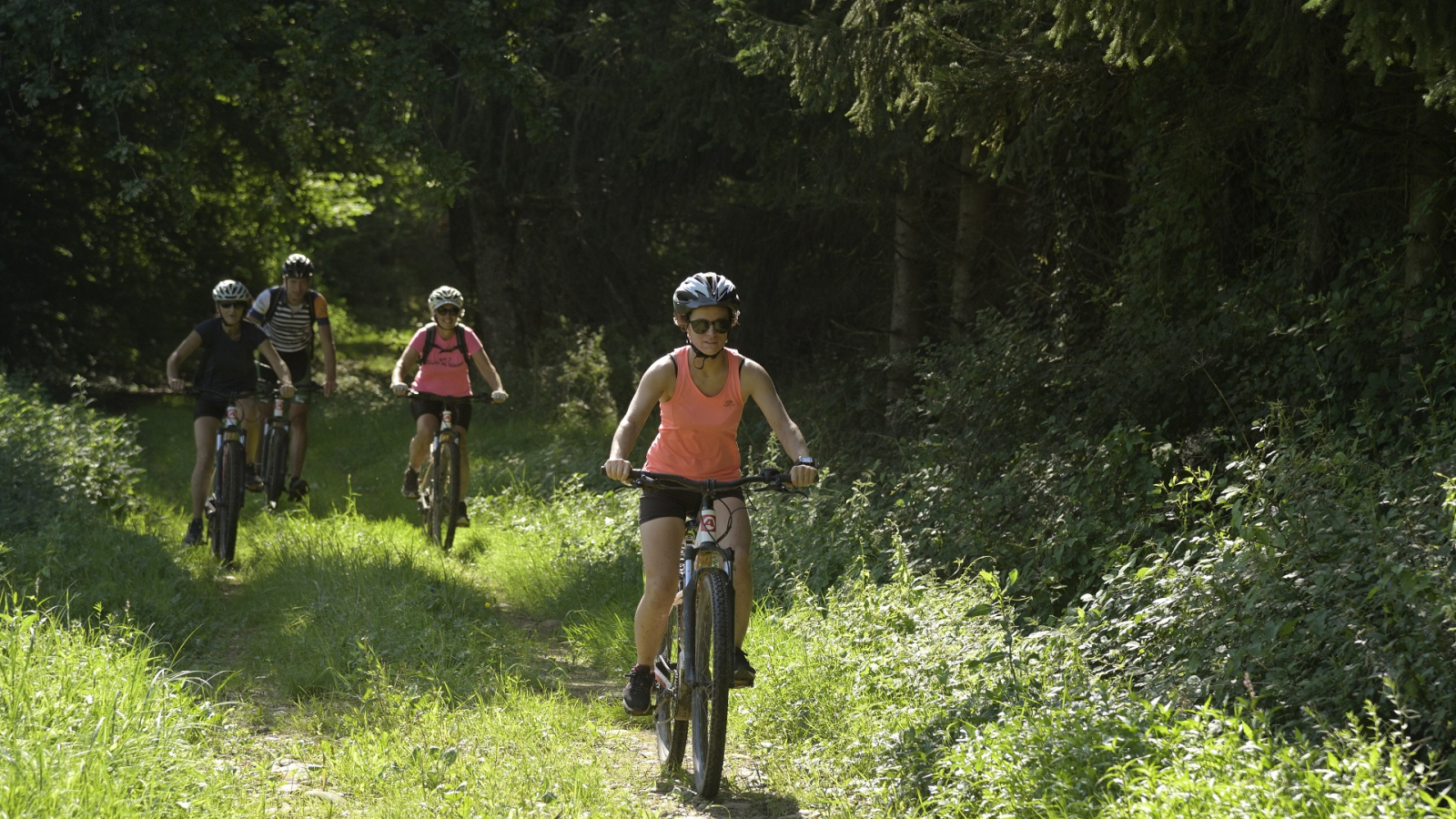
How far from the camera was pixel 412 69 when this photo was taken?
44.3 ft

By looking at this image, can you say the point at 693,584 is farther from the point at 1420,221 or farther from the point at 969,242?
the point at 969,242

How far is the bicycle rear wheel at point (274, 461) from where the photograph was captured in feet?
37.4

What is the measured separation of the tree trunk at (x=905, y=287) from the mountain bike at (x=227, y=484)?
254 inches

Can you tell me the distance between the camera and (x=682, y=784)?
551cm

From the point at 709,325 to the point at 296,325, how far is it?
295 inches

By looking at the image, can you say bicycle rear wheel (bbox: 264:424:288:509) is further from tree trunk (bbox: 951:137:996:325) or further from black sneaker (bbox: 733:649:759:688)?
black sneaker (bbox: 733:649:759:688)

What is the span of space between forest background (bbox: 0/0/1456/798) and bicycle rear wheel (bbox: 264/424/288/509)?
355 cm

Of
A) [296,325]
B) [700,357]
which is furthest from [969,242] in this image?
[700,357]

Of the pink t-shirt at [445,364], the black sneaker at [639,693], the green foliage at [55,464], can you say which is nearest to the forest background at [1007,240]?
the black sneaker at [639,693]

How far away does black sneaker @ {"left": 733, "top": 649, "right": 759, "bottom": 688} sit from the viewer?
524cm

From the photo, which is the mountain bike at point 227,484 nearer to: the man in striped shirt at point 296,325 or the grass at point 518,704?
the grass at point 518,704

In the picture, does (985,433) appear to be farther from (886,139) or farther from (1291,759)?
(1291,759)

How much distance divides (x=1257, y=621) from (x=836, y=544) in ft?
12.7

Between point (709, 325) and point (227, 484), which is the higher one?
point (709, 325)
